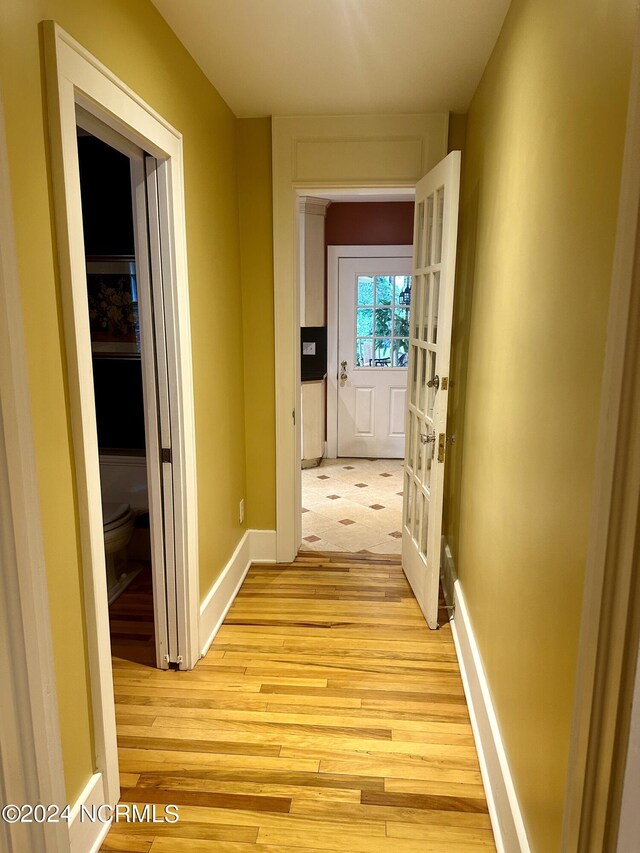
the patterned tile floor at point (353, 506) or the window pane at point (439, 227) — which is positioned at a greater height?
the window pane at point (439, 227)

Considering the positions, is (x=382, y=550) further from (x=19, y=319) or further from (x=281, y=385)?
(x=19, y=319)

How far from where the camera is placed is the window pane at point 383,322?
6.15m

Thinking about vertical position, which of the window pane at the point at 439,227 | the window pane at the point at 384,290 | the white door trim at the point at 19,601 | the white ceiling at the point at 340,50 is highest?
the white ceiling at the point at 340,50

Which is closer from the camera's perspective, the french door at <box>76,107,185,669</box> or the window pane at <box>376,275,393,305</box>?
the french door at <box>76,107,185,669</box>

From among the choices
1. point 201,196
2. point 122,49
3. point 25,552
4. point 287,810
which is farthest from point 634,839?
point 201,196

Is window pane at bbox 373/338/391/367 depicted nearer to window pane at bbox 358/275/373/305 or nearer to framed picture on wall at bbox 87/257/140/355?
window pane at bbox 358/275/373/305

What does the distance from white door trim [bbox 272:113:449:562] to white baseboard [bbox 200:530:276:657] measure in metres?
1.16

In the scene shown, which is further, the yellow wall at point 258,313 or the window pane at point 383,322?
the window pane at point 383,322

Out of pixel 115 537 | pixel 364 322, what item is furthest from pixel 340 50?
pixel 364 322

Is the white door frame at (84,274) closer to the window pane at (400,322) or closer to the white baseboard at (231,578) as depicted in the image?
the white baseboard at (231,578)

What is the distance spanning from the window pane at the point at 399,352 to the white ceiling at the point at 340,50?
3128mm

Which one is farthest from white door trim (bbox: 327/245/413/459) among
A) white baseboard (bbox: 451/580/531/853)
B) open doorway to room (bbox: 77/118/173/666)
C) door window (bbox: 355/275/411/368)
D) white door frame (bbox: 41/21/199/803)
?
white door frame (bbox: 41/21/199/803)

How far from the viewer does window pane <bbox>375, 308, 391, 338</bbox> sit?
615 centimetres

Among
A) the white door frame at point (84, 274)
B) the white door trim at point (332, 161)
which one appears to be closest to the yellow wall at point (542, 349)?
the white door trim at point (332, 161)
